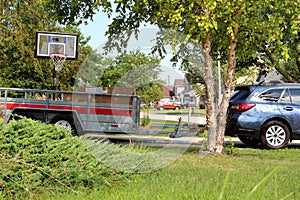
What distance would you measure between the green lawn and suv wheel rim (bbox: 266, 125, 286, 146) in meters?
2.47

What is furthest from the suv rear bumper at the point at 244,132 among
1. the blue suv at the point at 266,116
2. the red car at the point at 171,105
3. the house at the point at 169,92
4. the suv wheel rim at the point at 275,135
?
the house at the point at 169,92

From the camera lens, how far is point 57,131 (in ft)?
22.6

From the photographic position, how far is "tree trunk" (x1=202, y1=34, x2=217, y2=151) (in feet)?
31.6

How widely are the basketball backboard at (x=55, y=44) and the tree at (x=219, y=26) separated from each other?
10.7 meters

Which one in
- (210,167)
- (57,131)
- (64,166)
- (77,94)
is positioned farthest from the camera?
(77,94)

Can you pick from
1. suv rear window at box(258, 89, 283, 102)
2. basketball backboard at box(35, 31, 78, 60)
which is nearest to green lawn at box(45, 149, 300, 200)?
suv rear window at box(258, 89, 283, 102)

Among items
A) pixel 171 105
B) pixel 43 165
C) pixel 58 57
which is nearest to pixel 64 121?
pixel 171 105

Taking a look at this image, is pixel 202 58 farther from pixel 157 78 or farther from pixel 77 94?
pixel 77 94

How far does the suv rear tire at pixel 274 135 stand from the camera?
11680mm

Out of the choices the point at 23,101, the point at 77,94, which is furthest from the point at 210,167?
the point at 23,101

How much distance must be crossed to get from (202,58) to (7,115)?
6.33 meters

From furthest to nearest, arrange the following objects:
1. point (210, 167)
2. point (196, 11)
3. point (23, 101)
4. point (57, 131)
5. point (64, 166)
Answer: point (23, 101) < point (196, 11) < point (210, 167) < point (57, 131) < point (64, 166)

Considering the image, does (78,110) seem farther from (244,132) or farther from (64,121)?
(244,132)

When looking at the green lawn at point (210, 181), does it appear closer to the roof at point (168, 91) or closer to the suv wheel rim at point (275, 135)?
the roof at point (168, 91)
